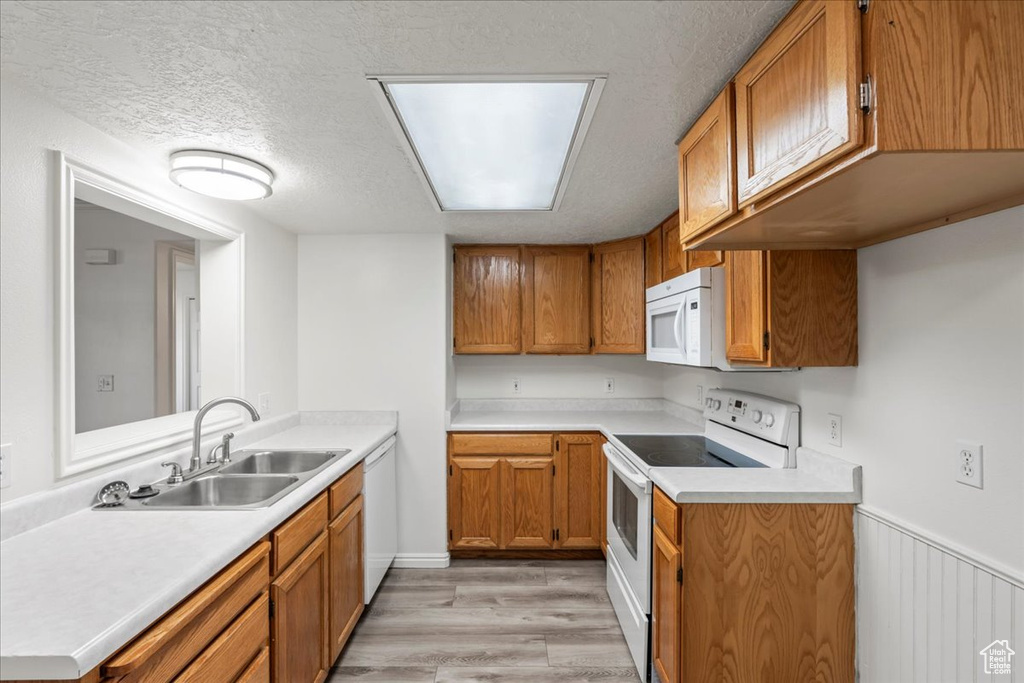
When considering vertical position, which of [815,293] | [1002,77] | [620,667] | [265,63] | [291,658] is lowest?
[620,667]

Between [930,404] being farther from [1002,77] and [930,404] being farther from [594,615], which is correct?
[594,615]

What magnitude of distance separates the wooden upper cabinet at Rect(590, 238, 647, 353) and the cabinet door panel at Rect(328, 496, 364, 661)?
192 centimetres

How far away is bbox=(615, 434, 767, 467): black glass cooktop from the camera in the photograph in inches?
81.4

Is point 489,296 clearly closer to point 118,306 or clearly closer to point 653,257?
point 653,257

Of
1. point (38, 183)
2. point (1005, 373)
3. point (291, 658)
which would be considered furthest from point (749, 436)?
point (38, 183)

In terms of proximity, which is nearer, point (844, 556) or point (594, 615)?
point (844, 556)

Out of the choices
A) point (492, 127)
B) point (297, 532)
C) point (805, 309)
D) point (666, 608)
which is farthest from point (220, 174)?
point (666, 608)

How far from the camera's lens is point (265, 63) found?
1173mm

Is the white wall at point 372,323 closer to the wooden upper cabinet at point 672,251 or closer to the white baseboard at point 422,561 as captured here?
the white baseboard at point 422,561

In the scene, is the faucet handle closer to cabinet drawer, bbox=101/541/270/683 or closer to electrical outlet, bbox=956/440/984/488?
cabinet drawer, bbox=101/541/270/683

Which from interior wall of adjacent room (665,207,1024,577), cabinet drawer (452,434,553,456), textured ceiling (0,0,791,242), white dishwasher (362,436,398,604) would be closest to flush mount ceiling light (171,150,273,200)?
textured ceiling (0,0,791,242)

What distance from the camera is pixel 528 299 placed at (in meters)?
3.29

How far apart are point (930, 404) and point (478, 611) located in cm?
218

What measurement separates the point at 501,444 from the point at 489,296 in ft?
3.40
